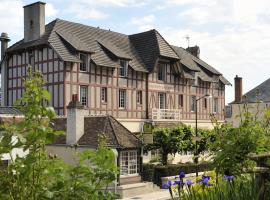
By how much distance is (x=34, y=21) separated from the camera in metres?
30.3

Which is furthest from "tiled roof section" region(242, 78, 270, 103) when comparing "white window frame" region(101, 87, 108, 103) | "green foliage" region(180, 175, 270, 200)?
"green foliage" region(180, 175, 270, 200)

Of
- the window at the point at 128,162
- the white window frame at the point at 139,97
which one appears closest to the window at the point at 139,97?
the white window frame at the point at 139,97

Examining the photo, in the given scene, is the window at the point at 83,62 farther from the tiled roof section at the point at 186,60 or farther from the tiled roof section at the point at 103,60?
the tiled roof section at the point at 186,60

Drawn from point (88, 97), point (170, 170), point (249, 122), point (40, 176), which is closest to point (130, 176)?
point (170, 170)

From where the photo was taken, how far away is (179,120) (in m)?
35.5

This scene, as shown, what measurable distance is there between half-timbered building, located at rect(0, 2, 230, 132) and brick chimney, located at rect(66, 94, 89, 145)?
135 inches

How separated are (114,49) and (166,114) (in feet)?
22.1

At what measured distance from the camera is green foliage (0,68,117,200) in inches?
124

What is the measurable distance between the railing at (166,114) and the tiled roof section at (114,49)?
488 centimetres

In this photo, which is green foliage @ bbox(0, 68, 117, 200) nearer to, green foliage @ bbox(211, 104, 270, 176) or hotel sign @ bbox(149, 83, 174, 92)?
green foliage @ bbox(211, 104, 270, 176)

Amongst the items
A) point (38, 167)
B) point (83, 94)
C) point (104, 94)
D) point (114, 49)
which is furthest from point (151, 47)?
point (38, 167)

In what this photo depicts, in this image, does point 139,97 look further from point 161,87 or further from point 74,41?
point 74,41

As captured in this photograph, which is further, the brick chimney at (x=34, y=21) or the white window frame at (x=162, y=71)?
the white window frame at (x=162, y=71)

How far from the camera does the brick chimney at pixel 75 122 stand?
24145 mm
